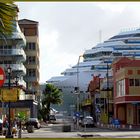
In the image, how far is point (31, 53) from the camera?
99562 millimetres

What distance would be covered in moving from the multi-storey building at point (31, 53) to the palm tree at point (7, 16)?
9074cm

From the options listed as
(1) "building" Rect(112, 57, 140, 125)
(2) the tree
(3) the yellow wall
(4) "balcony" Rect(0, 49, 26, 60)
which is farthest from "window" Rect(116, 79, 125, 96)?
(2) the tree

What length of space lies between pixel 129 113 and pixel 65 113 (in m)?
82.3

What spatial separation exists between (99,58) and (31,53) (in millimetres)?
44547

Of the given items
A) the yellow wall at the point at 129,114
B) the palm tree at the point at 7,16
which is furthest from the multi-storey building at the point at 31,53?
the palm tree at the point at 7,16

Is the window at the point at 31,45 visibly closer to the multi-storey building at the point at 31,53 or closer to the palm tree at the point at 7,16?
the multi-storey building at the point at 31,53

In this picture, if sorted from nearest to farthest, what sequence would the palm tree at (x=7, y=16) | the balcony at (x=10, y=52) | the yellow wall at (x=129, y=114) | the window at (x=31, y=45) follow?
the palm tree at (x=7, y=16) → the yellow wall at (x=129, y=114) → the balcony at (x=10, y=52) → the window at (x=31, y=45)

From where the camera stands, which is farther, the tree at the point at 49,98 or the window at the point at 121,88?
the tree at the point at 49,98

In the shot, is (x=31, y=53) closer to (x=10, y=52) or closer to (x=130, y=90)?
(x=10, y=52)

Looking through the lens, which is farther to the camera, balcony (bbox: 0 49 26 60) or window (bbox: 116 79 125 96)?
balcony (bbox: 0 49 26 60)

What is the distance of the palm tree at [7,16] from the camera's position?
8102 millimetres

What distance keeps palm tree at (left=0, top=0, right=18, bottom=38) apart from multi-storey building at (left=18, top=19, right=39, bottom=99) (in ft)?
298

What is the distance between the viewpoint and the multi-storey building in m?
99.8

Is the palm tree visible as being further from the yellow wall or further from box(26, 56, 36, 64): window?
box(26, 56, 36, 64): window
